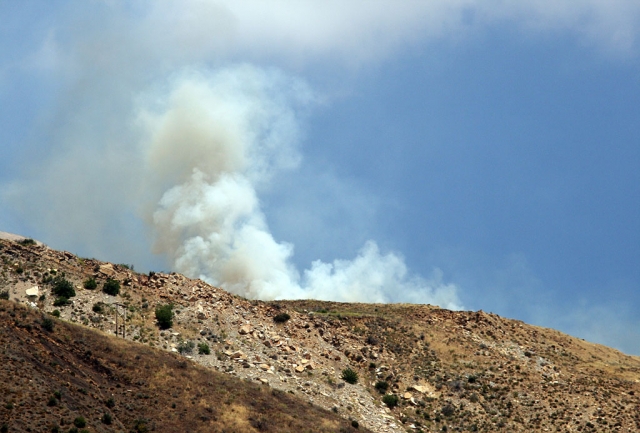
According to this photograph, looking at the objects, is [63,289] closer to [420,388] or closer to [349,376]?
[349,376]

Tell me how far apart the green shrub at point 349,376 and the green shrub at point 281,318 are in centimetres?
974

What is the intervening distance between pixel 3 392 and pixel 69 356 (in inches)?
381

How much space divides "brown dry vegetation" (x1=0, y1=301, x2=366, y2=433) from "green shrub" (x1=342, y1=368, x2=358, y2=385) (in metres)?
10.6

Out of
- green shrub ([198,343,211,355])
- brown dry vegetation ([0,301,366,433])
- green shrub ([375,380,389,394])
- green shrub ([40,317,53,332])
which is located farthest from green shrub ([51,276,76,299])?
green shrub ([375,380,389,394])

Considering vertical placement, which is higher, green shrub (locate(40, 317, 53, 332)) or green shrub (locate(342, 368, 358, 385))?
green shrub (locate(342, 368, 358, 385))

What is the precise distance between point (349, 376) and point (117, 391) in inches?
1105

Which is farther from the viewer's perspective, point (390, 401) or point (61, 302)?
point (390, 401)

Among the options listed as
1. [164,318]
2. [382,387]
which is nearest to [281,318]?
[382,387]

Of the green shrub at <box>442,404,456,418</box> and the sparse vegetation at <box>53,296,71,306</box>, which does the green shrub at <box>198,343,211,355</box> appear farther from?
the green shrub at <box>442,404,456,418</box>

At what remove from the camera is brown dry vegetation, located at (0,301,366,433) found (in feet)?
159

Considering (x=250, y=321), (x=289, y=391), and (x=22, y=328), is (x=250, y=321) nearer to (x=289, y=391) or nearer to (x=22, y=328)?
(x=289, y=391)

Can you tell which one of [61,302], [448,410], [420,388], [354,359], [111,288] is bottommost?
[61,302]

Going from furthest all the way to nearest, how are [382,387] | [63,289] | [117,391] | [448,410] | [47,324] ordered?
[382,387] → [448,410] → [63,289] → [47,324] → [117,391]

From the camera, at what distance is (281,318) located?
82.2 metres
